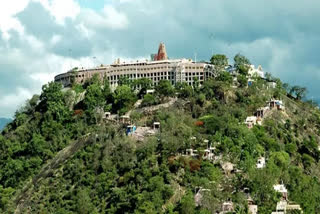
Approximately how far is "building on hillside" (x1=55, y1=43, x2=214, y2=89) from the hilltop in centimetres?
217

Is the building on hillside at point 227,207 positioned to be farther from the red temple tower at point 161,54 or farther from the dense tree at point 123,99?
the red temple tower at point 161,54

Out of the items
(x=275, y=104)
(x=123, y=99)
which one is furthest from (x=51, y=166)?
(x=275, y=104)

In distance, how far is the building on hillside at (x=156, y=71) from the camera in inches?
4077

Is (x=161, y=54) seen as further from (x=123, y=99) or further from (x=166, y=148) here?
(x=166, y=148)

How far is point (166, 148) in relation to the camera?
80.6 m

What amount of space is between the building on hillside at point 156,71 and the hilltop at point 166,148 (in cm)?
217

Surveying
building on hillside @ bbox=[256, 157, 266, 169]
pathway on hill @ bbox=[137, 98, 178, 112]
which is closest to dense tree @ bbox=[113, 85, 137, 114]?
pathway on hill @ bbox=[137, 98, 178, 112]

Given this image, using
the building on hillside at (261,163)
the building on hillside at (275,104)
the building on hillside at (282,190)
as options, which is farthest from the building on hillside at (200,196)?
the building on hillside at (275,104)

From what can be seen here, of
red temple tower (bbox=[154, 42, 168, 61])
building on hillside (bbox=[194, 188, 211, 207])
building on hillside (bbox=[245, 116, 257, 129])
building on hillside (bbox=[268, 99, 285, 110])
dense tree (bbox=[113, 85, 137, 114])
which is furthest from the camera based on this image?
red temple tower (bbox=[154, 42, 168, 61])

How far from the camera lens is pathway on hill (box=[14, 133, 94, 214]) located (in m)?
87.3

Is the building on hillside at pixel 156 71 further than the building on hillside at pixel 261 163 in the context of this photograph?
Yes

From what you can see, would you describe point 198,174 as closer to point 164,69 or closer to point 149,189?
point 149,189

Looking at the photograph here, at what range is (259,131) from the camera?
287ft

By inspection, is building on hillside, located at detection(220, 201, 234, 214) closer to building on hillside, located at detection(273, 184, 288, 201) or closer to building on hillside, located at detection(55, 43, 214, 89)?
building on hillside, located at detection(273, 184, 288, 201)
